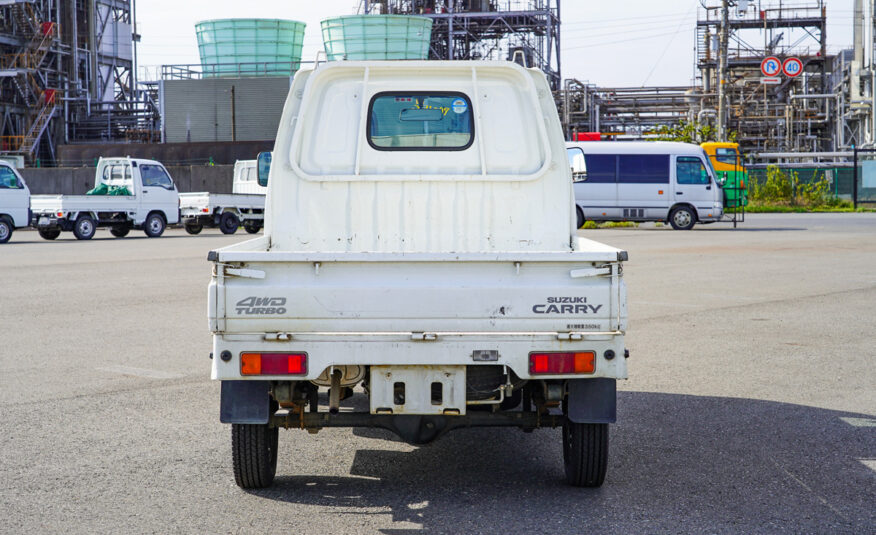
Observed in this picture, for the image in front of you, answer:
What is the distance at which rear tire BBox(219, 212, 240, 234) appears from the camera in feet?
100

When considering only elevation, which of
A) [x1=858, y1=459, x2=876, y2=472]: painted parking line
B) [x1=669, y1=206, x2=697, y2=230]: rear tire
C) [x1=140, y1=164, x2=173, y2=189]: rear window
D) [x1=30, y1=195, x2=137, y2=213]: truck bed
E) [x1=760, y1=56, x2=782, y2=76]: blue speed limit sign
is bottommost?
[x1=858, y1=459, x2=876, y2=472]: painted parking line

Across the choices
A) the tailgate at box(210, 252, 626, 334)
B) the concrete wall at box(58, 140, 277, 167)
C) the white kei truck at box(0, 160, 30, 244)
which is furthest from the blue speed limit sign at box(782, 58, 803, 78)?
the tailgate at box(210, 252, 626, 334)

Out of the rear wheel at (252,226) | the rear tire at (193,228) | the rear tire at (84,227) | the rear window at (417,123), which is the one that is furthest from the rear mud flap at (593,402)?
the rear wheel at (252,226)

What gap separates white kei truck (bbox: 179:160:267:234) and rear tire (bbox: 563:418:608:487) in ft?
87.1

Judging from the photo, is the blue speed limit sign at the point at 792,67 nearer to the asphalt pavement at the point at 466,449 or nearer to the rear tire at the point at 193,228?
the rear tire at the point at 193,228

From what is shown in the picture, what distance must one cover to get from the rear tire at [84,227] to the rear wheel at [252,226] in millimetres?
4984

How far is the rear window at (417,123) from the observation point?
6.20 metres

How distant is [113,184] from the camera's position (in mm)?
29594

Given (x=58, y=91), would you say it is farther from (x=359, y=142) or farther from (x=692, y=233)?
(x=359, y=142)

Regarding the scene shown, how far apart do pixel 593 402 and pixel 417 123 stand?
8.05 ft

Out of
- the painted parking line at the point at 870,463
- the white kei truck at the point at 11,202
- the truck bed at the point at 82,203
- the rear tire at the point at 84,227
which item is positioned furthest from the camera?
the rear tire at the point at 84,227

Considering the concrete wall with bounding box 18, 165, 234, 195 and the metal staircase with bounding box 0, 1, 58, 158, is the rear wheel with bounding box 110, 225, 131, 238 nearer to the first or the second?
the concrete wall with bounding box 18, 165, 234, 195

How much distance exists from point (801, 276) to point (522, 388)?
11362 mm

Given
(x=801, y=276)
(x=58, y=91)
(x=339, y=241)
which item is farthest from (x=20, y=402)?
(x=58, y=91)
